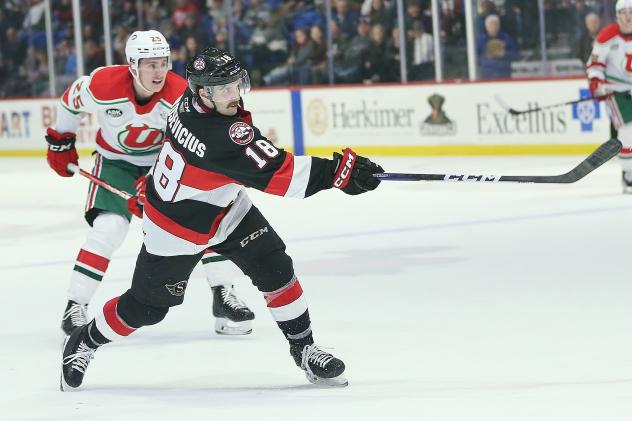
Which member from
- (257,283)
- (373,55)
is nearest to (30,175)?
(373,55)

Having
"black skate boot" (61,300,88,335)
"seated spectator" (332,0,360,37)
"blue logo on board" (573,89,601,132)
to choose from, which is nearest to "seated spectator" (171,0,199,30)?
"seated spectator" (332,0,360,37)

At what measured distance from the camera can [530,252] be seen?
631 cm

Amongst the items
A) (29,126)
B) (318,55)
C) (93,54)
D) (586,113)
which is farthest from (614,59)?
(93,54)

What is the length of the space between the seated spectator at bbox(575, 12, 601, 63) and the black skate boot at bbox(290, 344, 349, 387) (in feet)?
24.4

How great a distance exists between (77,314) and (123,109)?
721 mm

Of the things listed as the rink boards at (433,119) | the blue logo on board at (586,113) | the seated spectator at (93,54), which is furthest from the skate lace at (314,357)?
the seated spectator at (93,54)

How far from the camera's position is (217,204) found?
3.87m

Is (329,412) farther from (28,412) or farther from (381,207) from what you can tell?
(381,207)

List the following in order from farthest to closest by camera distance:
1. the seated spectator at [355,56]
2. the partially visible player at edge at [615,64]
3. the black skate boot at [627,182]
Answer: the seated spectator at [355,56], the partially visible player at edge at [615,64], the black skate boot at [627,182]

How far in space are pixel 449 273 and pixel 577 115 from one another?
5.06 metres

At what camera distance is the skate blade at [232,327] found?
479 cm

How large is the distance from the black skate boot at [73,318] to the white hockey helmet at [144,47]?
821 millimetres

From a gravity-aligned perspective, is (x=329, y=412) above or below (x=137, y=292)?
below

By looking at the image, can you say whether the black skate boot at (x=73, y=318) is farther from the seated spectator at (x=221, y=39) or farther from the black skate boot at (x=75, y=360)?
the seated spectator at (x=221, y=39)
